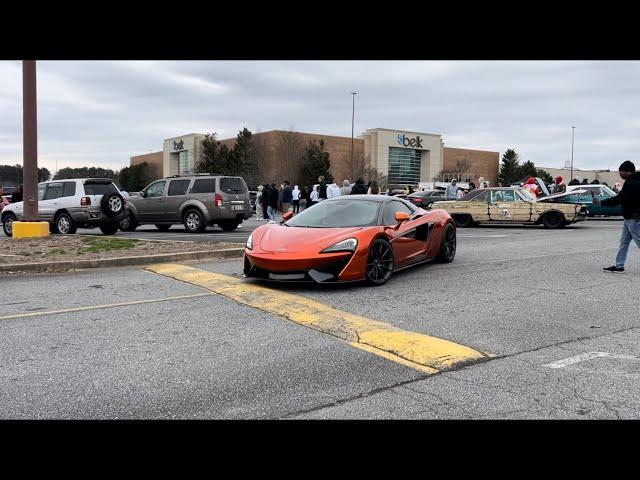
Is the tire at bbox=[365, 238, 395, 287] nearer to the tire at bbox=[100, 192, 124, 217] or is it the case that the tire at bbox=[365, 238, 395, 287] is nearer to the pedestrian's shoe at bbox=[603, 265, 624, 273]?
the pedestrian's shoe at bbox=[603, 265, 624, 273]

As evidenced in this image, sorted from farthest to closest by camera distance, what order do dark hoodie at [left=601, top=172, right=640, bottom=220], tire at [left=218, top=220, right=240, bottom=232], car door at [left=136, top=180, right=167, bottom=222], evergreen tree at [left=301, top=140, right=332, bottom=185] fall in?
evergreen tree at [left=301, top=140, right=332, bottom=185], car door at [left=136, top=180, right=167, bottom=222], tire at [left=218, top=220, right=240, bottom=232], dark hoodie at [left=601, top=172, right=640, bottom=220]

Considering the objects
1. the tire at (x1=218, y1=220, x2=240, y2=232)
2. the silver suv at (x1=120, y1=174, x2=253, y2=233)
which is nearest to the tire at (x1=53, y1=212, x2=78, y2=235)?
the silver suv at (x1=120, y1=174, x2=253, y2=233)

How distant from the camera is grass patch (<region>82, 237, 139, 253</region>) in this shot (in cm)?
1159

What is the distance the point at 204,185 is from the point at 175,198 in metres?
1.07

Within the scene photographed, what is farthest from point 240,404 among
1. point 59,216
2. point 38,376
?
point 59,216

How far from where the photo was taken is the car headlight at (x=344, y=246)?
7.63 meters

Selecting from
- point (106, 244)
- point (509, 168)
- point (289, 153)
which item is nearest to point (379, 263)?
point (106, 244)

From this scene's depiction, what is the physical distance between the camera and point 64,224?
1766 cm

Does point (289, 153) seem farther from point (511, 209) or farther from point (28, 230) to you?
point (28, 230)

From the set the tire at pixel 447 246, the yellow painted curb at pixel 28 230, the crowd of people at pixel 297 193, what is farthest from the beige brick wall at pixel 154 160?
the tire at pixel 447 246

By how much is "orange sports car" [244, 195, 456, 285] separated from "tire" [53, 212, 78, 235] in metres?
10.8

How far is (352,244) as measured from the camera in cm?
774

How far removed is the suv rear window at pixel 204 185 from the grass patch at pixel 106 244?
5509 millimetres
